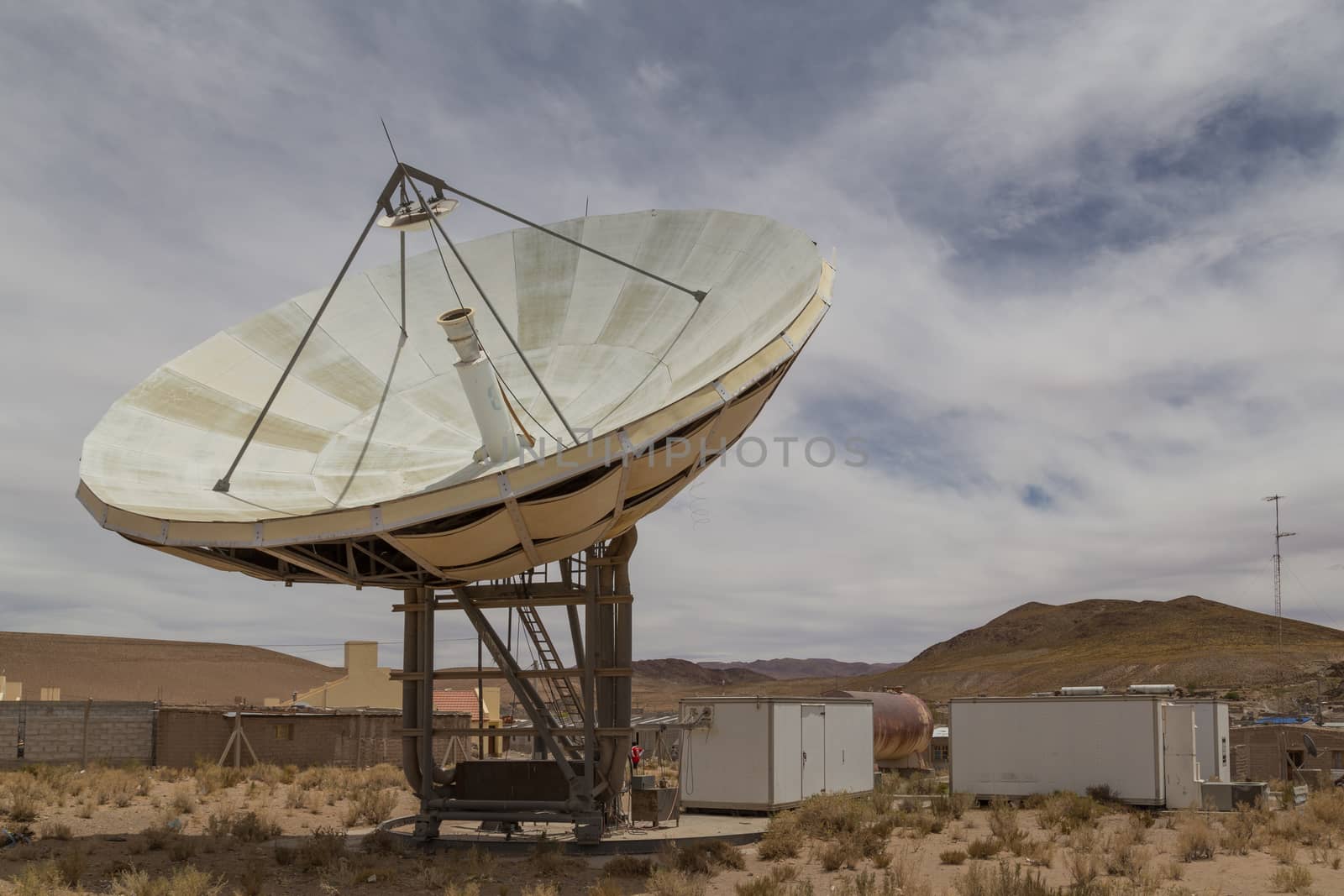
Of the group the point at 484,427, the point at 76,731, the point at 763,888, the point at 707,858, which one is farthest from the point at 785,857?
the point at 76,731

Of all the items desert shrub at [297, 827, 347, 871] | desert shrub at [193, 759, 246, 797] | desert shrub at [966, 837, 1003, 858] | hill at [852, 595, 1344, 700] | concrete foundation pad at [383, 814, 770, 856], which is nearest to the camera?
desert shrub at [297, 827, 347, 871]

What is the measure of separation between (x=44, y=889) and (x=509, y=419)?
9.12 m

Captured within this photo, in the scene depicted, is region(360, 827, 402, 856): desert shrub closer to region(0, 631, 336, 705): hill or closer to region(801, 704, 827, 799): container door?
region(801, 704, 827, 799): container door

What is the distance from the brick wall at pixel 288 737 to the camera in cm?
4275

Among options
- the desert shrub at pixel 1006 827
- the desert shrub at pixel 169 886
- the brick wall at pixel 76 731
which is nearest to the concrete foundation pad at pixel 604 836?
the desert shrub at pixel 1006 827

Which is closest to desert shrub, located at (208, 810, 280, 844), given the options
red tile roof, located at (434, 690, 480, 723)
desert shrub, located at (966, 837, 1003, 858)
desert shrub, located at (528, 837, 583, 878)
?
desert shrub, located at (528, 837, 583, 878)

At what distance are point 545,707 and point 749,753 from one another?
222 inches

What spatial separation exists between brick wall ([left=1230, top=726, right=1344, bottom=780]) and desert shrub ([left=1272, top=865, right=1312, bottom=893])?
60.2 ft

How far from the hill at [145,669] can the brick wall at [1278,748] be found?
7873 centimetres

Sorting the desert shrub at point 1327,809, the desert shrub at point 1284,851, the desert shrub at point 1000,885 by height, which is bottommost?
the desert shrub at point 1327,809

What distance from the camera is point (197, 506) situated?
18344mm

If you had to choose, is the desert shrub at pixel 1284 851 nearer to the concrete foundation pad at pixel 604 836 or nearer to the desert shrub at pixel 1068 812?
the desert shrub at pixel 1068 812

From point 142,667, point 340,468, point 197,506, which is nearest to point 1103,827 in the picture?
point 340,468

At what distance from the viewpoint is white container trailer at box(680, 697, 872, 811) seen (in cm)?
2711
